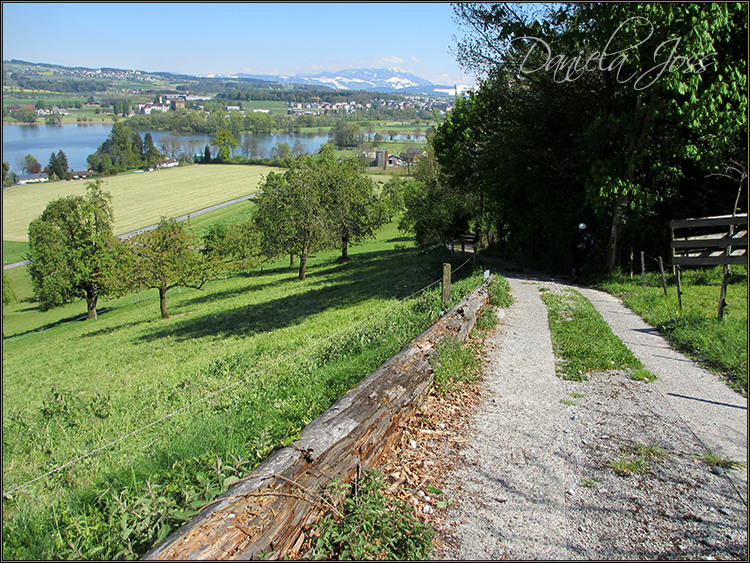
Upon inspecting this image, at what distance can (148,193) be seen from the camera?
83.4 m

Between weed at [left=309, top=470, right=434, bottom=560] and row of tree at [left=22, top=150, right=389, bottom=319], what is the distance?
24.7m

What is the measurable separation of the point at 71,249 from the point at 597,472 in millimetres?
40946

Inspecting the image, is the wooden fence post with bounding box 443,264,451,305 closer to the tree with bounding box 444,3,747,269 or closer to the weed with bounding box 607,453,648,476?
the weed with bounding box 607,453,648,476

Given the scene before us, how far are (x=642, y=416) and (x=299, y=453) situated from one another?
4.48m

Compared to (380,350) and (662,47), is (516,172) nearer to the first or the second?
(662,47)

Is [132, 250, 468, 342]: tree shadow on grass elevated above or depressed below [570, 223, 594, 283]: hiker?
below

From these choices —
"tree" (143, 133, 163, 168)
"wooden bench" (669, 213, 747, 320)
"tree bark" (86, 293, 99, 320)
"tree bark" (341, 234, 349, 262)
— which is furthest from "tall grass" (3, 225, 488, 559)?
"tree" (143, 133, 163, 168)

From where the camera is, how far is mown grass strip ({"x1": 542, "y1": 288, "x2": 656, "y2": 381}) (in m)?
7.65

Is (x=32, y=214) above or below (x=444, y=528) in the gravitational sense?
below

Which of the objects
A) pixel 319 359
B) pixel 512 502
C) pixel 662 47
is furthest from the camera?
pixel 662 47

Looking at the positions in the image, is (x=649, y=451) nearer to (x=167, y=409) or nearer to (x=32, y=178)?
(x=167, y=409)

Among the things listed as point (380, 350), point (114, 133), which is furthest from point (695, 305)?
point (114, 133)

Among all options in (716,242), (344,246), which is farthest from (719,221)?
(344,246)

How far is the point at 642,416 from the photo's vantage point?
236 inches
